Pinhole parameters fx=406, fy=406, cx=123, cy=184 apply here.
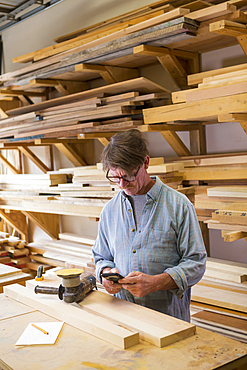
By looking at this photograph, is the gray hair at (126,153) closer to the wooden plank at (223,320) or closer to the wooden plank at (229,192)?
the wooden plank at (229,192)

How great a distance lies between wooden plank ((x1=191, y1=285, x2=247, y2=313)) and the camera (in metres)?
2.65

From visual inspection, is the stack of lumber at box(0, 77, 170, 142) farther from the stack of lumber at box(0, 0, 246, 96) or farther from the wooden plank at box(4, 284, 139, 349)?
the wooden plank at box(4, 284, 139, 349)

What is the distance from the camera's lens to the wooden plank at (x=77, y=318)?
5.41 feet

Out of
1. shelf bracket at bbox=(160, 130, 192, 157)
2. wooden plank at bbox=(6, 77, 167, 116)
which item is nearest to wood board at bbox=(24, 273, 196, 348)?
shelf bracket at bbox=(160, 130, 192, 157)

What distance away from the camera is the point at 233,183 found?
9.80 feet

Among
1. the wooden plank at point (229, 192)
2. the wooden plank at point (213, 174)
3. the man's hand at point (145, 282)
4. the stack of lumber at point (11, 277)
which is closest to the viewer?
the man's hand at point (145, 282)

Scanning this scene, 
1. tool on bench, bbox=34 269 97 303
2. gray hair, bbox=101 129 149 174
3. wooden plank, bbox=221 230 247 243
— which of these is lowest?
tool on bench, bbox=34 269 97 303

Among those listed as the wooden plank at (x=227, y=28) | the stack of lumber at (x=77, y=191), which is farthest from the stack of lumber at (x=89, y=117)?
the wooden plank at (x=227, y=28)


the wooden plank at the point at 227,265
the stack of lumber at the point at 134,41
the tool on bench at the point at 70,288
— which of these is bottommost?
the wooden plank at the point at 227,265

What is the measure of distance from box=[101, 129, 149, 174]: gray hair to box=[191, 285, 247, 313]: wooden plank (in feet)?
4.12

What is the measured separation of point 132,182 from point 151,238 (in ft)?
0.98

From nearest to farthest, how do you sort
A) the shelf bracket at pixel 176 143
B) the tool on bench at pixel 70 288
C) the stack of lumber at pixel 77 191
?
the tool on bench at pixel 70 288
the stack of lumber at pixel 77 191
the shelf bracket at pixel 176 143

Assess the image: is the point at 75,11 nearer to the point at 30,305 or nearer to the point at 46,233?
the point at 46,233

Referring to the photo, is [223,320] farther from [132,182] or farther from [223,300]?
[132,182]
